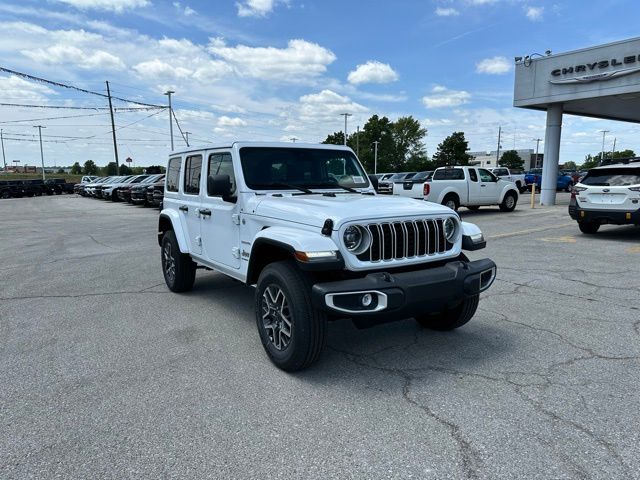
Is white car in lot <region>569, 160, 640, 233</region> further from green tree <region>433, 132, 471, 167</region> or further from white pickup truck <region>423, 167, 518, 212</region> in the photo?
green tree <region>433, 132, 471, 167</region>

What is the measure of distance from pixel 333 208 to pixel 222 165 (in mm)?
1801

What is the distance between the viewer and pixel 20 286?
23.0 feet

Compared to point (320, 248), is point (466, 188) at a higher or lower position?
lower

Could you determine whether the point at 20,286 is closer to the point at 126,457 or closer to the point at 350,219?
the point at 126,457


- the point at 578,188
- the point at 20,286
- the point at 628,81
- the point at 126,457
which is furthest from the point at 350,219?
the point at 628,81

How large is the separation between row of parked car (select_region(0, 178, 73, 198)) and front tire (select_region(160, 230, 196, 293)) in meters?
41.3

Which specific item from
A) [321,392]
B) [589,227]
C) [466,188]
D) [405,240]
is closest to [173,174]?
[405,240]

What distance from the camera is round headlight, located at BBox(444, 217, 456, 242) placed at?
13.3 feet

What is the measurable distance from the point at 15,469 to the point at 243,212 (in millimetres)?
2605

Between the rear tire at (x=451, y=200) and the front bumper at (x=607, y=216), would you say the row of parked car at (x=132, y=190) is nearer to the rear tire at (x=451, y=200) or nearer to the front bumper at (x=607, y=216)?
the rear tire at (x=451, y=200)

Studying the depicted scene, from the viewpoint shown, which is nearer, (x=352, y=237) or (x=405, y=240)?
(x=352, y=237)

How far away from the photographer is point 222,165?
4996 mm

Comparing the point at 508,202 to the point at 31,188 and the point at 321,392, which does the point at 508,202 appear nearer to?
the point at 321,392

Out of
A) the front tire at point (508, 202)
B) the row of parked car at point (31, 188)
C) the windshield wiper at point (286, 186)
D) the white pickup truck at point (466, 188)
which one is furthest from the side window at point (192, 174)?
the row of parked car at point (31, 188)
